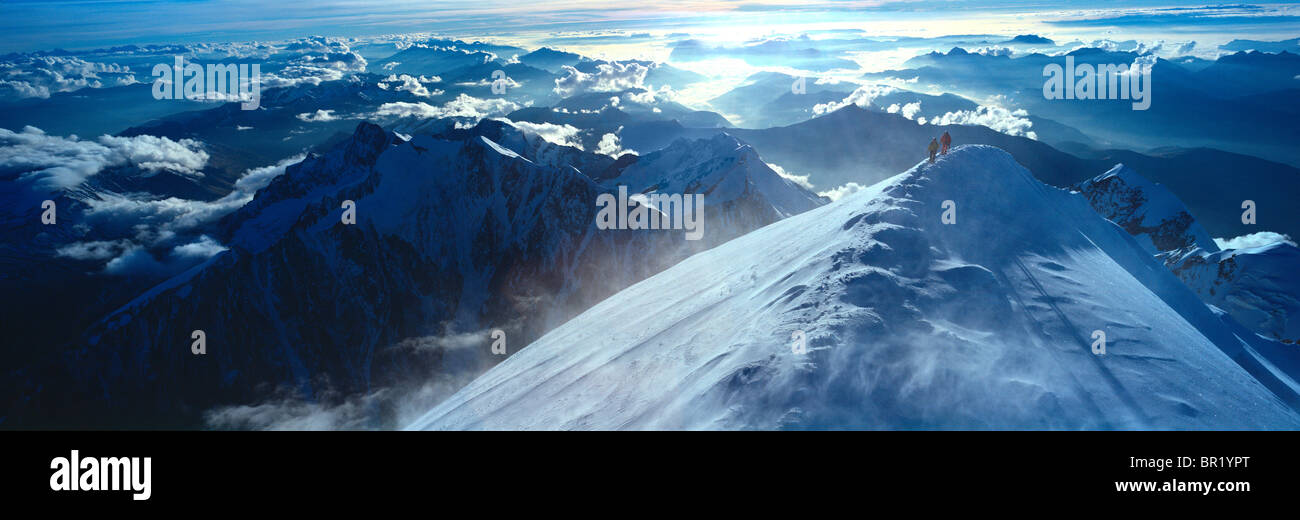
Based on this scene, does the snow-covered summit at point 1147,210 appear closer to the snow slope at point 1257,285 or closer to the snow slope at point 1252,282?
the snow slope at point 1252,282

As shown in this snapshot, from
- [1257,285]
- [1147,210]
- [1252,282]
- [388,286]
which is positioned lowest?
[388,286]

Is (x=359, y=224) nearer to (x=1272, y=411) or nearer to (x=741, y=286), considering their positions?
(x=741, y=286)

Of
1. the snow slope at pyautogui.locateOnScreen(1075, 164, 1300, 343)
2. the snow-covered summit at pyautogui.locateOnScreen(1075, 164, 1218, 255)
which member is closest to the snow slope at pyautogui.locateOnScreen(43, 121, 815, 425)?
the snow slope at pyautogui.locateOnScreen(1075, 164, 1300, 343)

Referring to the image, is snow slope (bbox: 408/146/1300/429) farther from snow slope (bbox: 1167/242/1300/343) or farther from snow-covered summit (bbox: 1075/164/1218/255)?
snow-covered summit (bbox: 1075/164/1218/255)

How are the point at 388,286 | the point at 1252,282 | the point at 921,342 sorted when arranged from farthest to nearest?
the point at 388,286 < the point at 1252,282 < the point at 921,342

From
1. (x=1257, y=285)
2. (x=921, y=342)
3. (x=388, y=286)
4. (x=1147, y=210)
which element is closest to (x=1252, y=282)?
(x=1257, y=285)

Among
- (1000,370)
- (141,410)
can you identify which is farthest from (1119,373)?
(141,410)

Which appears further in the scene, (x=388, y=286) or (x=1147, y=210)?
(x=1147, y=210)

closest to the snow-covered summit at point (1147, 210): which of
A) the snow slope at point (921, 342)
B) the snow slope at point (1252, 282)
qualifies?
the snow slope at point (1252, 282)

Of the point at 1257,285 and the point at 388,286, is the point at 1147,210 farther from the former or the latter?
the point at 388,286
